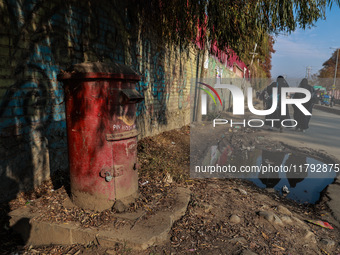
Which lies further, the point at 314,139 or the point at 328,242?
the point at 314,139

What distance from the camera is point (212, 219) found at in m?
2.68

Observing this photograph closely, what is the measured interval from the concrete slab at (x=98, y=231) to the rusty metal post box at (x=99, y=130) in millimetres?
315

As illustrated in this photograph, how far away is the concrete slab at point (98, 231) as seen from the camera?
2.10m

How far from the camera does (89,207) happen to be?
249 centimetres

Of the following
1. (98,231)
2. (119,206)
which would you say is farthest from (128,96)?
(98,231)

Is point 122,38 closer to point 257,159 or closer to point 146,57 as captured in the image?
point 146,57

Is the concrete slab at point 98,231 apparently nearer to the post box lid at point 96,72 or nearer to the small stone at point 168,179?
the small stone at point 168,179

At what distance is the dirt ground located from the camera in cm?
223

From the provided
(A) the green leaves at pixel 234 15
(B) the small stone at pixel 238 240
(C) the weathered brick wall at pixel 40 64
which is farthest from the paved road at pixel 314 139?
(C) the weathered brick wall at pixel 40 64

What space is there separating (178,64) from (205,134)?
8.49 feet

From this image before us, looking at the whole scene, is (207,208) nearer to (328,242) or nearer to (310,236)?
(310,236)

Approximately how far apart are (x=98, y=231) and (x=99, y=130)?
0.92 m

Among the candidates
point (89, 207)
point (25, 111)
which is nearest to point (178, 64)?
point (25, 111)

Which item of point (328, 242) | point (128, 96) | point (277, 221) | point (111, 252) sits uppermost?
point (128, 96)
